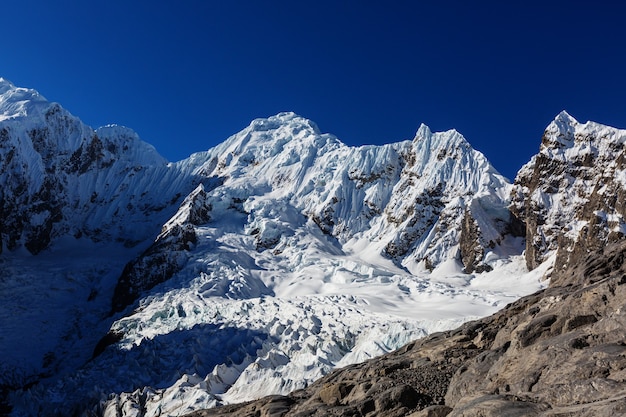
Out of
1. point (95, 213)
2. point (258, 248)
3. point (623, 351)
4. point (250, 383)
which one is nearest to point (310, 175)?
point (258, 248)

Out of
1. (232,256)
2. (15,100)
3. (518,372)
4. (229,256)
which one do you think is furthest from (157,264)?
(518,372)

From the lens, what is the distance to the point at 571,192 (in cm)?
8912

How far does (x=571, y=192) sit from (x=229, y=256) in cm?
5358

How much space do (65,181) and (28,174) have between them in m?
14.4

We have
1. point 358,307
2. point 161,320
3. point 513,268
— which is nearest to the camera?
point 358,307

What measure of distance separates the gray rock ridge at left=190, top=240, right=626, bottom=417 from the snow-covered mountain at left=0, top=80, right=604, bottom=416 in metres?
30.0

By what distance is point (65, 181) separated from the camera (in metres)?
137

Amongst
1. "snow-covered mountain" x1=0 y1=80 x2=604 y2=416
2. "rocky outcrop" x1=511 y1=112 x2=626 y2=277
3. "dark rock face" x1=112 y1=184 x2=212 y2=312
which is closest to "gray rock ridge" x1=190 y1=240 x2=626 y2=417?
"snow-covered mountain" x1=0 y1=80 x2=604 y2=416

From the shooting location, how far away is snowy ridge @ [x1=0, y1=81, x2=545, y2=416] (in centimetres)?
6103

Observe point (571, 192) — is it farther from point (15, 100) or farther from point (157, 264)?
point (15, 100)

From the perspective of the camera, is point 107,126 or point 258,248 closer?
point 258,248

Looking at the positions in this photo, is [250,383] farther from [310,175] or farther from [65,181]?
[65,181]

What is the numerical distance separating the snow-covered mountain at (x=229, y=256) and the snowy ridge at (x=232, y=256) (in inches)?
13.6

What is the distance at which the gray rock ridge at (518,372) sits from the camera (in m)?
12.5
